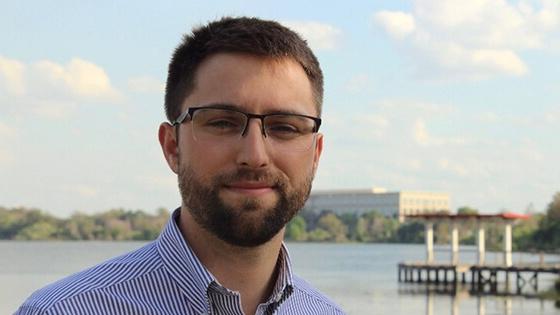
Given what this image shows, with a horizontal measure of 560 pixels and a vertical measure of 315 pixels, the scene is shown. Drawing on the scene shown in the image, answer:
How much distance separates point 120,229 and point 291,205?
533 feet

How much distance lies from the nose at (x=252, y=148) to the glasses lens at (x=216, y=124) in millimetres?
23

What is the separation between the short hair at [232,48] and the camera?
2408 mm

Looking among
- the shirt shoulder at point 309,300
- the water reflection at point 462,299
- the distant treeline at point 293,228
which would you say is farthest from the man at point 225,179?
the distant treeline at point 293,228

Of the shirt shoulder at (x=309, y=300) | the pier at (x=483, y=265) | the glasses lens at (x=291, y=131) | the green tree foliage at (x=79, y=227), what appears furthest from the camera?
the green tree foliage at (x=79, y=227)

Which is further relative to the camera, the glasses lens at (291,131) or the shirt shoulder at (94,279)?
the glasses lens at (291,131)

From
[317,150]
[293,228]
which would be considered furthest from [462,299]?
[293,228]

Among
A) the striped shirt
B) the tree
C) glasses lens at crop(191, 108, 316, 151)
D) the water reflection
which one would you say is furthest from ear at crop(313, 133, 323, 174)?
the tree

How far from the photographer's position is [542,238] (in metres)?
87.4

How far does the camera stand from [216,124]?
237cm

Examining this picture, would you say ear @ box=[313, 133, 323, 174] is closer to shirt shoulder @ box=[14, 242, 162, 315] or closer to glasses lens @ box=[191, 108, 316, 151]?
glasses lens @ box=[191, 108, 316, 151]

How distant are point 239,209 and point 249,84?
0.93 ft

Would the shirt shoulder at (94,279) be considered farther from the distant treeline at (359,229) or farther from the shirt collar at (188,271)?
the distant treeline at (359,229)

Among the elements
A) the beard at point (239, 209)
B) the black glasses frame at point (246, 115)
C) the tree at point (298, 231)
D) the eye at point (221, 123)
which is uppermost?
the black glasses frame at point (246, 115)

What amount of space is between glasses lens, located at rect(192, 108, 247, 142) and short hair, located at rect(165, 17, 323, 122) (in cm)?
11
